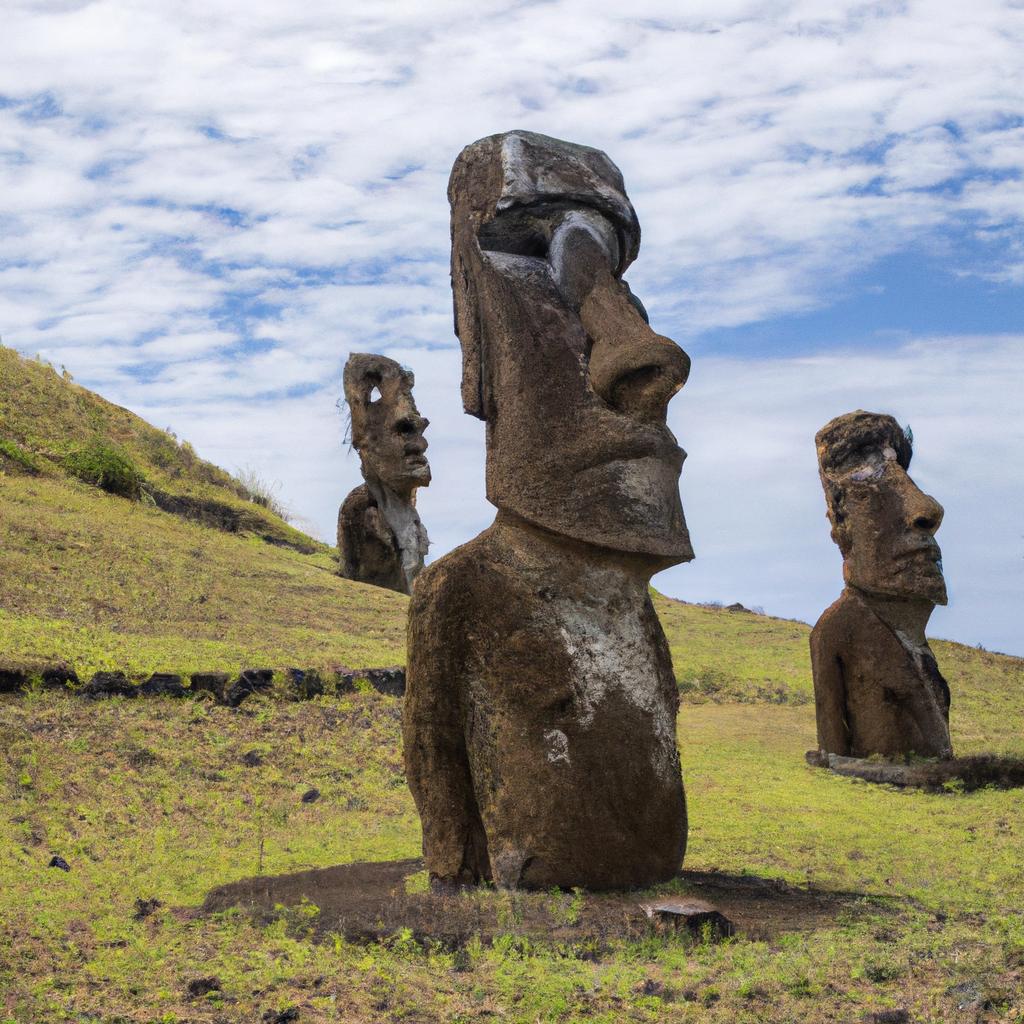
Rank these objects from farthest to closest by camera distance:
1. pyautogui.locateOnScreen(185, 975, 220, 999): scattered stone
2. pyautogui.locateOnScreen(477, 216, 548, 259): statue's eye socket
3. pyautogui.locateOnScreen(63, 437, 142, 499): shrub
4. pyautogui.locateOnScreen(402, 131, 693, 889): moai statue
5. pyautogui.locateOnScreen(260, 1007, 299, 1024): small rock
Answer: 1. pyautogui.locateOnScreen(63, 437, 142, 499): shrub
2. pyautogui.locateOnScreen(477, 216, 548, 259): statue's eye socket
3. pyautogui.locateOnScreen(402, 131, 693, 889): moai statue
4. pyautogui.locateOnScreen(185, 975, 220, 999): scattered stone
5. pyautogui.locateOnScreen(260, 1007, 299, 1024): small rock

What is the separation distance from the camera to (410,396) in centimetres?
1836

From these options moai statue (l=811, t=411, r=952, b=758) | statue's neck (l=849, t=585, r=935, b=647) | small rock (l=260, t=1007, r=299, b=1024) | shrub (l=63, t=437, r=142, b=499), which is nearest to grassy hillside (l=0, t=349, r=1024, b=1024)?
small rock (l=260, t=1007, r=299, b=1024)

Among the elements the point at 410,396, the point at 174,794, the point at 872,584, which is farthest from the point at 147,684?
the point at 410,396

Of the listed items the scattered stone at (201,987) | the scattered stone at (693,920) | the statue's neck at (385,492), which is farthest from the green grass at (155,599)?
the scattered stone at (693,920)

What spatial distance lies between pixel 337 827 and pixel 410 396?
10.6m

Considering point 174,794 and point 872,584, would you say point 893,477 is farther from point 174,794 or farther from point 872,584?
point 174,794

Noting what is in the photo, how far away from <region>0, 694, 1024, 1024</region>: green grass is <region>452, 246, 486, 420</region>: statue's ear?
8.06 ft

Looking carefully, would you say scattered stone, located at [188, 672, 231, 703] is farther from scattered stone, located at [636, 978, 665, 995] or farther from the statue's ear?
scattered stone, located at [636, 978, 665, 995]

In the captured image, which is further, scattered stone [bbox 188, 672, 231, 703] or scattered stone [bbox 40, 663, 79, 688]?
scattered stone [bbox 188, 672, 231, 703]

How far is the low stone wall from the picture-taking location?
957 centimetres

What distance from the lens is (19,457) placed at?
61.5ft

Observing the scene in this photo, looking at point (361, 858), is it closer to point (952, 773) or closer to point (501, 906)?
point (501, 906)

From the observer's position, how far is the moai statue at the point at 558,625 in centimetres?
586

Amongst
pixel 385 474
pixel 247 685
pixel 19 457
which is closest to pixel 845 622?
pixel 247 685
